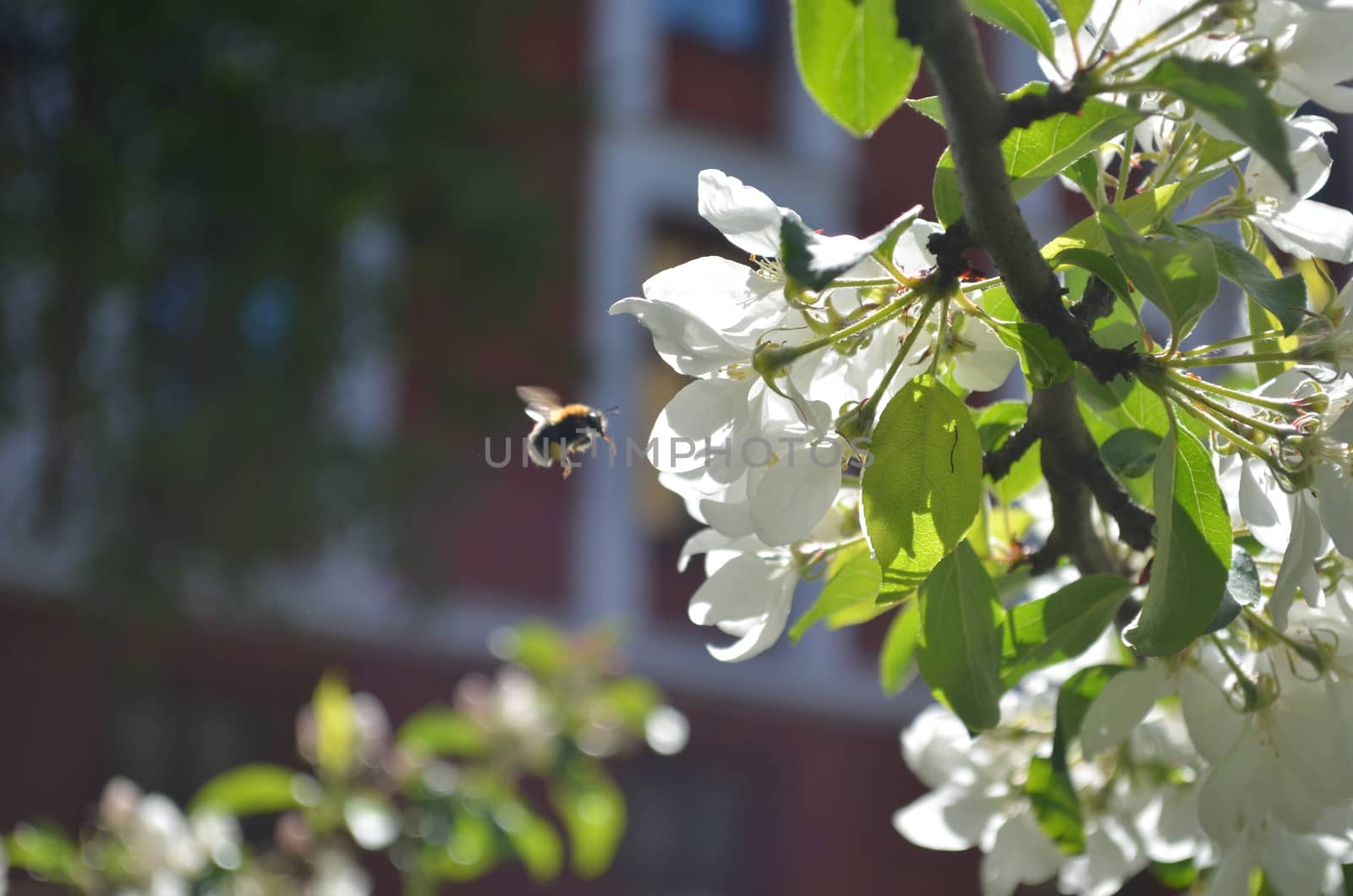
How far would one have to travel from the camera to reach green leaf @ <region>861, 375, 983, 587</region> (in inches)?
20.6

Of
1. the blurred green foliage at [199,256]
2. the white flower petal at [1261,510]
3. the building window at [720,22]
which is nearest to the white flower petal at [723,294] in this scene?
the white flower petal at [1261,510]

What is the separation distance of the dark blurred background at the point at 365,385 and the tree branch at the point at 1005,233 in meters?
3.83

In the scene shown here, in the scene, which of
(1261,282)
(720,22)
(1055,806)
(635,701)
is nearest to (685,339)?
(1261,282)

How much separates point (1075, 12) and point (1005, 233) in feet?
0.35

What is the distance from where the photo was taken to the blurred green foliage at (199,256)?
167 inches

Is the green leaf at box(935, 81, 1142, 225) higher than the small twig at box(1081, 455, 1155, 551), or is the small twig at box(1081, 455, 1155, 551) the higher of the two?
the green leaf at box(935, 81, 1142, 225)

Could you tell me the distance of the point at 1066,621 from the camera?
0.60m

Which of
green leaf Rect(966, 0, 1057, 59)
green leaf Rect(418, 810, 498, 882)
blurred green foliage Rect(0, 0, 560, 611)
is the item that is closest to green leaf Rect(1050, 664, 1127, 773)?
green leaf Rect(966, 0, 1057, 59)

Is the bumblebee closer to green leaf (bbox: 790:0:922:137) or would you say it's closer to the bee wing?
the bee wing

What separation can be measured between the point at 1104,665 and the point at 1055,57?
303mm

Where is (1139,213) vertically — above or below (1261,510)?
above

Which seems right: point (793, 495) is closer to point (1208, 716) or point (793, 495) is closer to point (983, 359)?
point (983, 359)

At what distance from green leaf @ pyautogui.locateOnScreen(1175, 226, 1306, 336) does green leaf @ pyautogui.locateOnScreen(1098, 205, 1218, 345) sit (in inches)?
1.1

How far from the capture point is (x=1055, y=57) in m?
→ 0.54
